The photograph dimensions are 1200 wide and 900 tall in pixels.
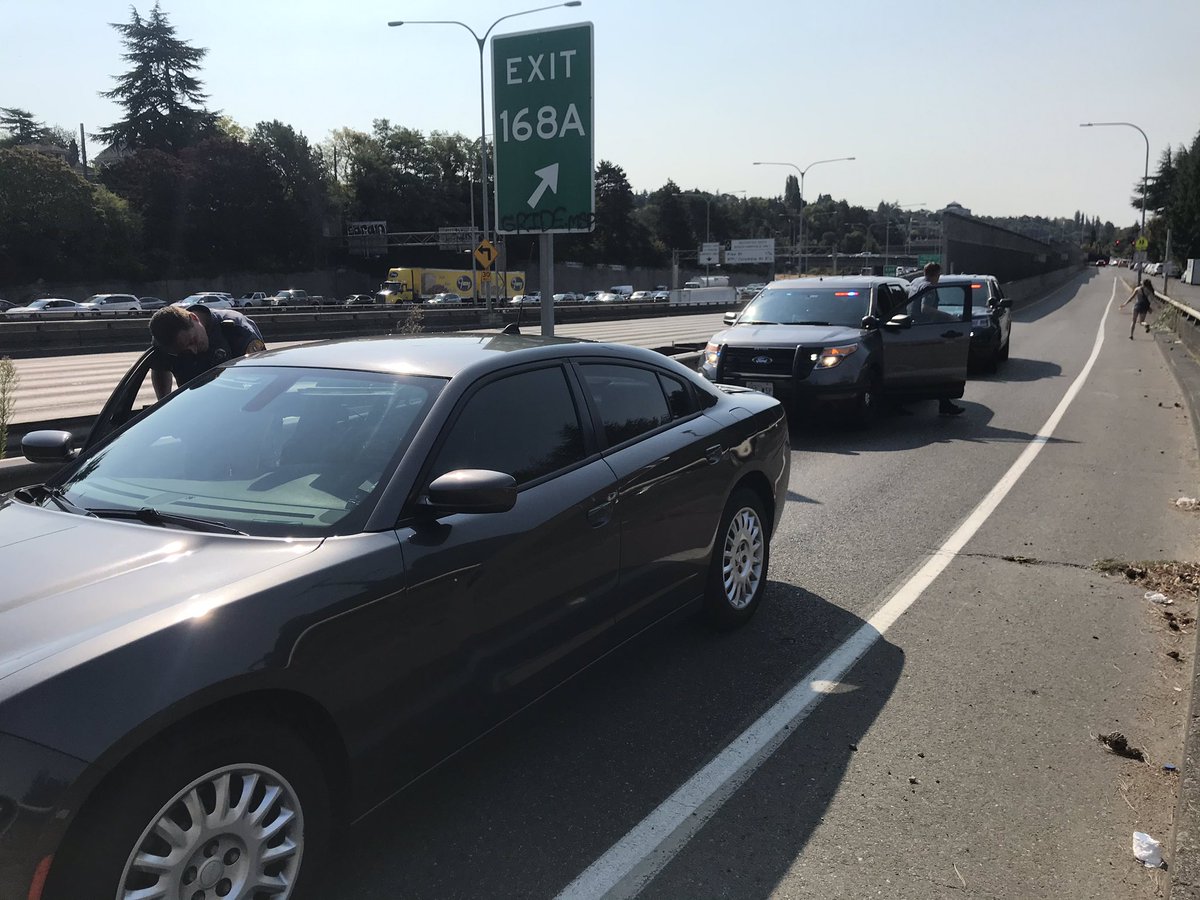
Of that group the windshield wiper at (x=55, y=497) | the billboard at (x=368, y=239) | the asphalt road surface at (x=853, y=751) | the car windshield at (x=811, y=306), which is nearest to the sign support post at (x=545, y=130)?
the asphalt road surface at (x=853, y=751)

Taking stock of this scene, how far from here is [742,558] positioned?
16.1 ft

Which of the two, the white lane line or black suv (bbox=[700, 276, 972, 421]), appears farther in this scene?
black suv (bbox=[700, 276, 972, 421])

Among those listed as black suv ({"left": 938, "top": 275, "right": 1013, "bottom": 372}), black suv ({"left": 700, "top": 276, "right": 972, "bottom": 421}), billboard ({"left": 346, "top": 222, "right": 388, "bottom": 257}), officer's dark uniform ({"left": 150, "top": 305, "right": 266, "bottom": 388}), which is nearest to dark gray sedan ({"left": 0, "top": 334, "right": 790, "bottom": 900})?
officer's dark uniform ({"left": 150, "top": 305, "right": 266, "bottom": 388})

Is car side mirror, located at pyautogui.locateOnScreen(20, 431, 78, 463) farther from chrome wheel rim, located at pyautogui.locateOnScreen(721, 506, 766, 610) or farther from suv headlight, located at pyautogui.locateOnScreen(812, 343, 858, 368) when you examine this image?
suv headlight, located at pyautogui.locateOnScreen(812, 343, 858, 368)

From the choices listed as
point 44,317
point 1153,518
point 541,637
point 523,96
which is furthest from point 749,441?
point 44,317

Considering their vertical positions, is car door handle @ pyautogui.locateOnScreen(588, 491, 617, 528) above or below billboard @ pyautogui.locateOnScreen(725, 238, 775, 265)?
below

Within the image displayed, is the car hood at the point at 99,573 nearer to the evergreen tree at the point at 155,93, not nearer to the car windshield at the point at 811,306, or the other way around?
the car windshield at the point at 811,306

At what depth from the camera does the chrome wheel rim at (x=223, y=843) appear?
83.3 inches

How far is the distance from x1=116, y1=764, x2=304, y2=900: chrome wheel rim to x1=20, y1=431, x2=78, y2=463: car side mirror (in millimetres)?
2371

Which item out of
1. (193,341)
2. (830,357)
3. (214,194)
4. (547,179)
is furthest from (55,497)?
(214,194)

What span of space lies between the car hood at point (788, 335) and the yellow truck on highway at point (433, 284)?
56.4 metres

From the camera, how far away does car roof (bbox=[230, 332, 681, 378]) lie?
11.6ft

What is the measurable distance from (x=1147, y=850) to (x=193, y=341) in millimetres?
5381

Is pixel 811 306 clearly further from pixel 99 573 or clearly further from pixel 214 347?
pixel 99 573
